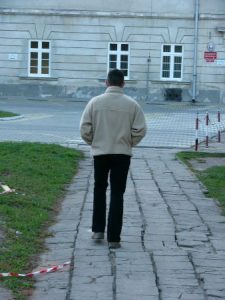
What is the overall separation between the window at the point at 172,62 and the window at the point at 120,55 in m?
1.89

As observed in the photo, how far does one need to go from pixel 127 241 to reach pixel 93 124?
1.29m

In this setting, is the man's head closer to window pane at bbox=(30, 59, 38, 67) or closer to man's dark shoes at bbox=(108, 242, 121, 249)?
man's dark shoes at bbox=(108, 242, 121, 249)

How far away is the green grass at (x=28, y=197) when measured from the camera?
722 cm

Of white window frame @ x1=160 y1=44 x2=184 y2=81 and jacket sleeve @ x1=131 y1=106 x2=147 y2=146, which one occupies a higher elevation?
white window frame @ x1=160 y1=44 x2=184 y2=81

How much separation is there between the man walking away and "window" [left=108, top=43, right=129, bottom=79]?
33.2 meters

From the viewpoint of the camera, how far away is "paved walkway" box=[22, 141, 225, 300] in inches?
251

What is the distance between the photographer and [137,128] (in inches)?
315

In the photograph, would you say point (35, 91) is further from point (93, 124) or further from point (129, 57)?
point (93, 124)

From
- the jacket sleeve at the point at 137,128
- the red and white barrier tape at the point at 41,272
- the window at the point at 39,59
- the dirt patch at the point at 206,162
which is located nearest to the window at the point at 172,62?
the window at the point at 39,59

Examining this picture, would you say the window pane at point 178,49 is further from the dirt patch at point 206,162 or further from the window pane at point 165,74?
the dirt patch at point 206,162

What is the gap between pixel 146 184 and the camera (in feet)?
41.1

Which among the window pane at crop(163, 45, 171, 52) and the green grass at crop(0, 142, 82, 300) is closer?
the green grass at crop(0, 142, 82, 300)

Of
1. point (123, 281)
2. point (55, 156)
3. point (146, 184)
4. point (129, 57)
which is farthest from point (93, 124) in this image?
point (129, 57)

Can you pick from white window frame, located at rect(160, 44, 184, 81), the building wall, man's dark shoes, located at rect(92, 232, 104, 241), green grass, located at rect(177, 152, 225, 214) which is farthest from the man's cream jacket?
white window frame, located at rect(160, 44, 184, 81)
